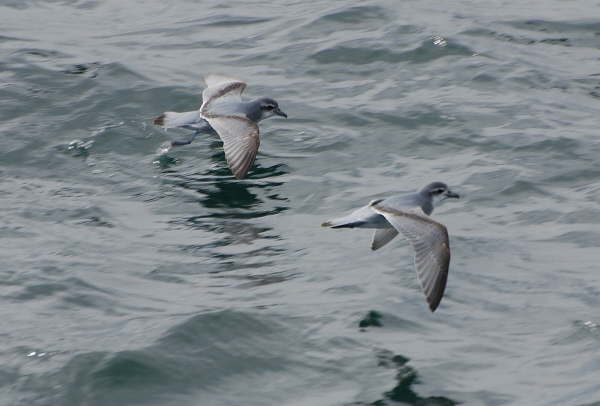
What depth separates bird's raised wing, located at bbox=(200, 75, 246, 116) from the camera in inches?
704

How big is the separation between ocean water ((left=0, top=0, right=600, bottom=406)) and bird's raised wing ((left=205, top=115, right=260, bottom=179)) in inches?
12.1

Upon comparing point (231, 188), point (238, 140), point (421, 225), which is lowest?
point (231, 188)

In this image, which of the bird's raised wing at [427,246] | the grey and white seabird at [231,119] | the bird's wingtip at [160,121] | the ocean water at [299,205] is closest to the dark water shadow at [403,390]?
the ocean water at [299,205]

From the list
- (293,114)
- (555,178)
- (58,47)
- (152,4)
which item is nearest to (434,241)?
(555,178)

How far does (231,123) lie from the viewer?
17125 millimetres

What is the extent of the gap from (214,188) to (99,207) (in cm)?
162

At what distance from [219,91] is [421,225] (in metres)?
6.83

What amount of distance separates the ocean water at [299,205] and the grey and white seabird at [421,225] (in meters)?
0.52

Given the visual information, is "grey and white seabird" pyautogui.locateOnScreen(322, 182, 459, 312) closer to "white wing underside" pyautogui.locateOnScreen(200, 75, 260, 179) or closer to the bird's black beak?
"white wing underside" pyautogui.locateOnScreen(200, 75, 260, 179)

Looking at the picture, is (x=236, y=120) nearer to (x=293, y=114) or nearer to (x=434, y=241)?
(x=293, y=114)

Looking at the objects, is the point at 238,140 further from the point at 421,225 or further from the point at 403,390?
the point at 403,390

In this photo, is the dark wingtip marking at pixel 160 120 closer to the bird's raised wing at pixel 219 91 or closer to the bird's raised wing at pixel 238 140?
the bird's raised wing at pixel 219 91

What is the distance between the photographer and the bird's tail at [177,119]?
57.5 ft

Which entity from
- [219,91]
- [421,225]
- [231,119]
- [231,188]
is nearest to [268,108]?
[231,119]
